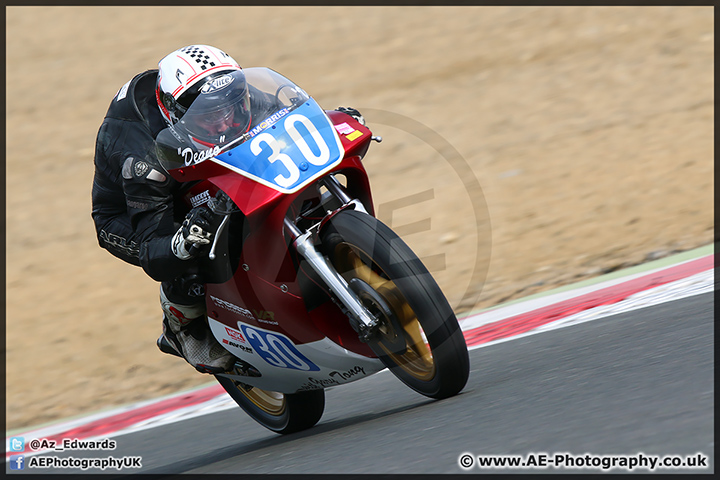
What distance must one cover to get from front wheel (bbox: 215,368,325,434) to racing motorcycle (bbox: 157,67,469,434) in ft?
2.10

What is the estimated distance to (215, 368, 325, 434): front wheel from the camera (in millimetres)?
4840

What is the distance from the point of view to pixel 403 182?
34.2ft

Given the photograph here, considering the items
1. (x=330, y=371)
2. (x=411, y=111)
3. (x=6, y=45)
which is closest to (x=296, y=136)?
(x=330, y=371)

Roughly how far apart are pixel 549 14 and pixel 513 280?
33.2ft

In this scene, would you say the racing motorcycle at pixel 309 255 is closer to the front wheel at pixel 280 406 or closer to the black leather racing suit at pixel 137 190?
the black leather racing suit at pixel 137 190

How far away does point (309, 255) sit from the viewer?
146 inches

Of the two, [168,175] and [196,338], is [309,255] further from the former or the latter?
[196,338]

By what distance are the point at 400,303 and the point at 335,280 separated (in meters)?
0.27

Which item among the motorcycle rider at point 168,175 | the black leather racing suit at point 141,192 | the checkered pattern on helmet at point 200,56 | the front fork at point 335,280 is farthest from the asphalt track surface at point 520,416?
the checkered pattern on helmet at point 200,56

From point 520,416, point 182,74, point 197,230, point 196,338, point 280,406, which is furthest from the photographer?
point 280,406

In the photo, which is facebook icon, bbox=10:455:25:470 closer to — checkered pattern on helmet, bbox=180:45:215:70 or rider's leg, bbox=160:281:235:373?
rider's leg, bbox=160:281:235:373

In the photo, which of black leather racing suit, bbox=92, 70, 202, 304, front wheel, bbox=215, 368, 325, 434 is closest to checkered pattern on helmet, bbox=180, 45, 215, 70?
black leather racing suit, bbox=92, 70, 202, 304

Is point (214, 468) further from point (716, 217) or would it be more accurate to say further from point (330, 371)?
point (716, 217)

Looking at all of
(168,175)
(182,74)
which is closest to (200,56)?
(182,74)
